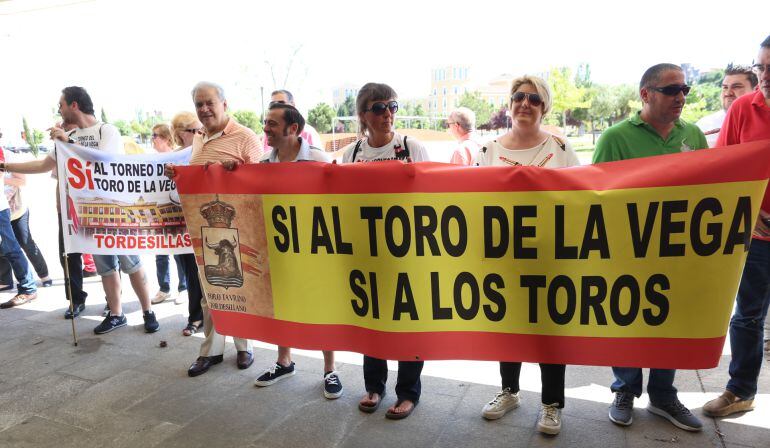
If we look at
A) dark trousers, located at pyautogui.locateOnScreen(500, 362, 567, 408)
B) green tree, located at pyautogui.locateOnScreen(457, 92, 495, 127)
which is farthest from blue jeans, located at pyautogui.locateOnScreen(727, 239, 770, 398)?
green tree, located at pyautogui.locateOnScreen(457, 92, 495, 127)

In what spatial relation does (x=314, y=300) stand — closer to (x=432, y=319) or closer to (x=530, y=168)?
(x=432, y=319)

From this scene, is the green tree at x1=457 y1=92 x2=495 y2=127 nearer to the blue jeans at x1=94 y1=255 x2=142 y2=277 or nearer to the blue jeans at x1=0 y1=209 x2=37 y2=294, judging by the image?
the blue jeans at x1=0 y1=209 x2=37 y2=294

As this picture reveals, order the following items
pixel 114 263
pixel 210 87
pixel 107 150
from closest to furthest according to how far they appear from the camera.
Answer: pixel 210 87 → pixel 107 150 → pixel 114 263

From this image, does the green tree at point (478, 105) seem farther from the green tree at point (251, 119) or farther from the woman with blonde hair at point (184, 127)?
the woman with blonde hair at point (184, 127)

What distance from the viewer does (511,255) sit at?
233 centimetres

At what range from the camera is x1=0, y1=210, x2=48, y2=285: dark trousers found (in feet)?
18.8

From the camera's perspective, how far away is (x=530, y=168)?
2271 mm

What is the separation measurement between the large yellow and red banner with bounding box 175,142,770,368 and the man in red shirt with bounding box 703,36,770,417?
593 millimetres

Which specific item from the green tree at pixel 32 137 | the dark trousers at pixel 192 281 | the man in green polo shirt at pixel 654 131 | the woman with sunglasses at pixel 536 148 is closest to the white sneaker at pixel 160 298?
the dark trousers at pixel 192 281

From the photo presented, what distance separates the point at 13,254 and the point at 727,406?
6.49m

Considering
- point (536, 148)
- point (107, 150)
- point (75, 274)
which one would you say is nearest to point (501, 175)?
point (536, 148)

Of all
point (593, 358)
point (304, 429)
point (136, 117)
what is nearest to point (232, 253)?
point (304, 429)

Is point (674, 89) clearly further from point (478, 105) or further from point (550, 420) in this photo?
point (478, 105)

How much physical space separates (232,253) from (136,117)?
52224 mm
